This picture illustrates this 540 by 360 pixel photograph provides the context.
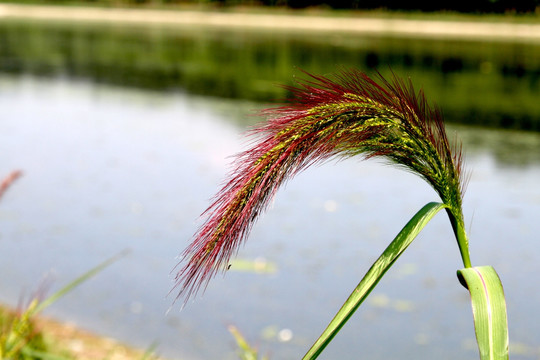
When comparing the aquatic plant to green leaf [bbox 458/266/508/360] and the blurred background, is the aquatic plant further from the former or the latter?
the blurred background

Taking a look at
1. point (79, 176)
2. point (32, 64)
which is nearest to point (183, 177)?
point (79, 176)

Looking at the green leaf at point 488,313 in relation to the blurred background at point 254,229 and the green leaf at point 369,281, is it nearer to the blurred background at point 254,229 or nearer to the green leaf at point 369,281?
the green leaf at point 369,281

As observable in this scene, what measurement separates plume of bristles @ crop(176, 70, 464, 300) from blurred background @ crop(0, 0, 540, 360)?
110 millimetres

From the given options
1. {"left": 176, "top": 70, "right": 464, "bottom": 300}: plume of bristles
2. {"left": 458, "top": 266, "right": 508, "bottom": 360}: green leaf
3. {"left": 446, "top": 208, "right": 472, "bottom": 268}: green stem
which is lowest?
{"left": 458, "top": 266, "right": 508, "bottom": 360}: green leaf

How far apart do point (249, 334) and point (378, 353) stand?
0.73 meters

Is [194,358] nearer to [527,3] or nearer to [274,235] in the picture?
[274,235]

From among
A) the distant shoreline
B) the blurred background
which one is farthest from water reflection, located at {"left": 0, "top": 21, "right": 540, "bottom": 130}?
the distant shoreline

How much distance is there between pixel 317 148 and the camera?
1.10 meters

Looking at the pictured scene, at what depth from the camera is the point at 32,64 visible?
656 inches

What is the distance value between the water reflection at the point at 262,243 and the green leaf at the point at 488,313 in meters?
2.91

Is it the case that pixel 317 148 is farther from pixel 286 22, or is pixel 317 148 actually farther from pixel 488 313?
pixel 286 22

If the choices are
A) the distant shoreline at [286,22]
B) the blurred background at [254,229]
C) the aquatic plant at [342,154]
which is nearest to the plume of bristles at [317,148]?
the aquatic plant at [342,154]

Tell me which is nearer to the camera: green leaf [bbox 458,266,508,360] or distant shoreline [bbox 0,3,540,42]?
green leaf [bbox 458,266,508,360]

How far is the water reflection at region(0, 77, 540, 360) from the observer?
426cm
